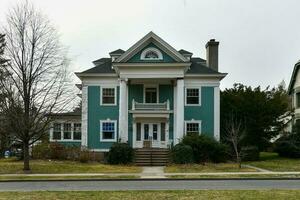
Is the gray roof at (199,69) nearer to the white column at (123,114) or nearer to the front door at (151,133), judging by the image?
the front door at (151,133)

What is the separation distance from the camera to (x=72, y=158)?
34344mm

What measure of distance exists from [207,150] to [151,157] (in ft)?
13.8

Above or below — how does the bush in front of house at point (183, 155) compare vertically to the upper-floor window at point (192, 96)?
below

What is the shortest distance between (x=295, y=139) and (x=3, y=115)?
74.4 feet

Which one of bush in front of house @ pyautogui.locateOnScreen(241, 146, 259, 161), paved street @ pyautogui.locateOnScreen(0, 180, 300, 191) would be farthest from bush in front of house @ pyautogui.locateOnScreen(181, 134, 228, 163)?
paved street @ pyautogui.locateOnScreen(0, 180, 300, 191)

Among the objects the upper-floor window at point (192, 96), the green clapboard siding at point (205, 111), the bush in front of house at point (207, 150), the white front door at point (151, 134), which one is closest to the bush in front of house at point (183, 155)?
the bush in front of house at point (207, 150)

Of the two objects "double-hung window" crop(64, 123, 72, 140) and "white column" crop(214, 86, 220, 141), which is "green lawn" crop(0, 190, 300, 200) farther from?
"double-hung window" crop(64, 123, 72, 140)

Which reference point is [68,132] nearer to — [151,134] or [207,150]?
[151,134]

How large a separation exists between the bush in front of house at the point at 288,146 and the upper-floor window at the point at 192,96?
24.2 feet

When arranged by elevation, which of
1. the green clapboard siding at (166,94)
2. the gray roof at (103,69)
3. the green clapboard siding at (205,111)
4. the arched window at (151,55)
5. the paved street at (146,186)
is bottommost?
the paved street at (146,186)

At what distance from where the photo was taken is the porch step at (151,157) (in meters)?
33.2

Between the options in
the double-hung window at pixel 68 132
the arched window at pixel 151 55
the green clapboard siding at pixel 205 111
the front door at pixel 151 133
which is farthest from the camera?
the double-hung window at pixel 68 132

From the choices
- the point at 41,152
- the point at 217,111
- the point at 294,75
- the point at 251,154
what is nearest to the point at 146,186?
the point at 41,152

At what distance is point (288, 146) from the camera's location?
36.0 meters
